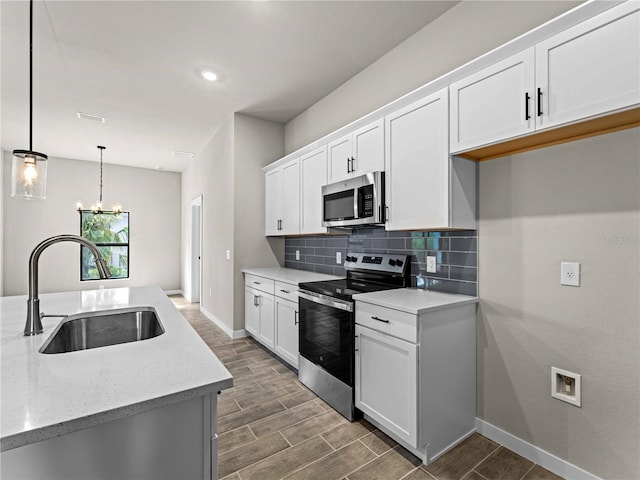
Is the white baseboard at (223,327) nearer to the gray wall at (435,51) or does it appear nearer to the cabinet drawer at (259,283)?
the cabinet drawer at (259,283)

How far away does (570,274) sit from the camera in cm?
168

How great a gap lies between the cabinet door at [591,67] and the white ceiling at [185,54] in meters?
1.10

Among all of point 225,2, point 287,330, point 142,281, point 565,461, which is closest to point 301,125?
point 225,2

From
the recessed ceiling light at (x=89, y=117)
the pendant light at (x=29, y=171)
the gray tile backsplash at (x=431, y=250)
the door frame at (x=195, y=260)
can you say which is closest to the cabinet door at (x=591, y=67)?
the gray tile backsplash at (x=431, y=250)

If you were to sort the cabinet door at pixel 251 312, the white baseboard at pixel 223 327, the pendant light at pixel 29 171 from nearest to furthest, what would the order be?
the pendant light at pixel 29 171
the cabinet door at pixel 251 312
the white baseboard at pixel 223 327

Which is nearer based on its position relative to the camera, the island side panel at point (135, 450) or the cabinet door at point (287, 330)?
the island side panel at point (135, 450)

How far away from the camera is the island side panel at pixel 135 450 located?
0.74 meters

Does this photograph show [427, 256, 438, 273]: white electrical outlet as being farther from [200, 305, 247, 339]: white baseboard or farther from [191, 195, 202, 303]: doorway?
[191, 195, 202, 303]: doorway

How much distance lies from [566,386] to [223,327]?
3.91 meters

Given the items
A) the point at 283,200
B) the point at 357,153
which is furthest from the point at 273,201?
the point at 357,153

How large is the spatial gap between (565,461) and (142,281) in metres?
7.59

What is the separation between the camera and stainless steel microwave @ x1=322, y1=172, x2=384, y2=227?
2.46 metres

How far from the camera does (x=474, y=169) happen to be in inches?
83.4

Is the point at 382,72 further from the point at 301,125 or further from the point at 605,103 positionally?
the point at 605,103
